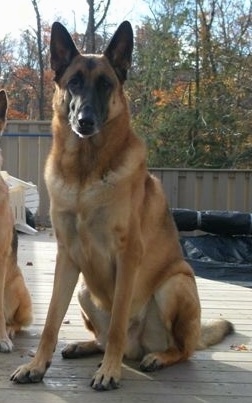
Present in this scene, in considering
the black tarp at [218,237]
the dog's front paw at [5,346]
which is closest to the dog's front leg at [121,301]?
the dog's front paw at [5,346]

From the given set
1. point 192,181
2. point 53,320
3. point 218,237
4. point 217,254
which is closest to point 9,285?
point 53,320

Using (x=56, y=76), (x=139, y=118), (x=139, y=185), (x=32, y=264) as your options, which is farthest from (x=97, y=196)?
(x=139, y=118)

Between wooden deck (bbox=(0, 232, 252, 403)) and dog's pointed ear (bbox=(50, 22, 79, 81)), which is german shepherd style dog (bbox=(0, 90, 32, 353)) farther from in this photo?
dog's pointed ear (bbox=(50, 22, 79, 81))

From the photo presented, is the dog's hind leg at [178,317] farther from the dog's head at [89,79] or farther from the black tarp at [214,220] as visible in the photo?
the black tarp at [214,220]

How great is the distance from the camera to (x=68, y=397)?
90.3 inches

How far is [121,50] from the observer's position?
271 centimetres

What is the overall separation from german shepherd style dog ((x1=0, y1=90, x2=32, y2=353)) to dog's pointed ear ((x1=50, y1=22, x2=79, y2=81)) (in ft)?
2.69

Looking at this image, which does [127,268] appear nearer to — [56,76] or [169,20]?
[56,76]

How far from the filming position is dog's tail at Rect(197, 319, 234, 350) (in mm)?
3104

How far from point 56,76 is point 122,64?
0.31 meters

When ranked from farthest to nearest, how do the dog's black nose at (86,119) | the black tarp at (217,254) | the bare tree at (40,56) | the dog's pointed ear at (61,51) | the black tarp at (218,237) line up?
1. the bare tree at (40,56)
2. the black tarp at (218,237)
3. the black tarp at (217,254)
4. the dog's pointed ear at (61,51)
5. the dog's black nose at (86,119)

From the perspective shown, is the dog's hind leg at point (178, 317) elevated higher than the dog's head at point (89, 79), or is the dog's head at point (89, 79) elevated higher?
the dog's head at point (89, 79)

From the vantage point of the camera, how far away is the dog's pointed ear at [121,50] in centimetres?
271

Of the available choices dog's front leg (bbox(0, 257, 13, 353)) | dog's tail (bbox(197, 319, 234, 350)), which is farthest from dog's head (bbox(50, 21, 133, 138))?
dog's tail (bbox(197, 319, 234, 350))
